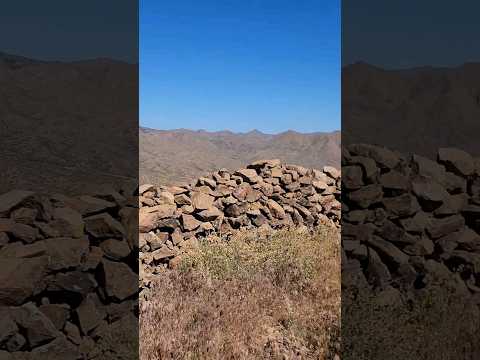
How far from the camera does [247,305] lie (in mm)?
4594

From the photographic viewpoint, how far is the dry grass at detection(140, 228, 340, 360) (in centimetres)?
395

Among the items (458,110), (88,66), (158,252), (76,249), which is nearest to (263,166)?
(158,252)

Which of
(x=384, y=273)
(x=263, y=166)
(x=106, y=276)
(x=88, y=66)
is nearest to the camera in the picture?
(x=106, y=276)

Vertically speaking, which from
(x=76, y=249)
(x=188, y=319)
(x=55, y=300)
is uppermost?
(x=76, y=249)

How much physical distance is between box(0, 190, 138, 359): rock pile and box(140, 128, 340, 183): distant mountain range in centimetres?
1413

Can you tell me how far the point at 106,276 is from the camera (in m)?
3.81

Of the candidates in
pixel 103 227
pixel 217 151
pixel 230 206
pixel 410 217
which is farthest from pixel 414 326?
pixel 217 151

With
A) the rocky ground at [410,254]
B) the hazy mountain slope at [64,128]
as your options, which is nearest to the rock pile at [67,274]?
the hazy mountain slope at [64,128]

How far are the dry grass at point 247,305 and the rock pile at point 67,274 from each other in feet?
1.49

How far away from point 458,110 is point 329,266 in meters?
2.36

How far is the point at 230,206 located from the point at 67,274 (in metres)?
4.18

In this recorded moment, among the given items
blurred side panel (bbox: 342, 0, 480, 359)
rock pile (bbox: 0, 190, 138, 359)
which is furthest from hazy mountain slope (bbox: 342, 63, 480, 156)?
rock pile (bbox: 0, 190, 138, 359)

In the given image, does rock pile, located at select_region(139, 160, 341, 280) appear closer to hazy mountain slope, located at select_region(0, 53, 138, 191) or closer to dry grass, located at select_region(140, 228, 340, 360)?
dry grass, located at select_region(140, 228, 340, 360)

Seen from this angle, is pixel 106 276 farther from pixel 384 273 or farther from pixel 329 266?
pixel 329 266
